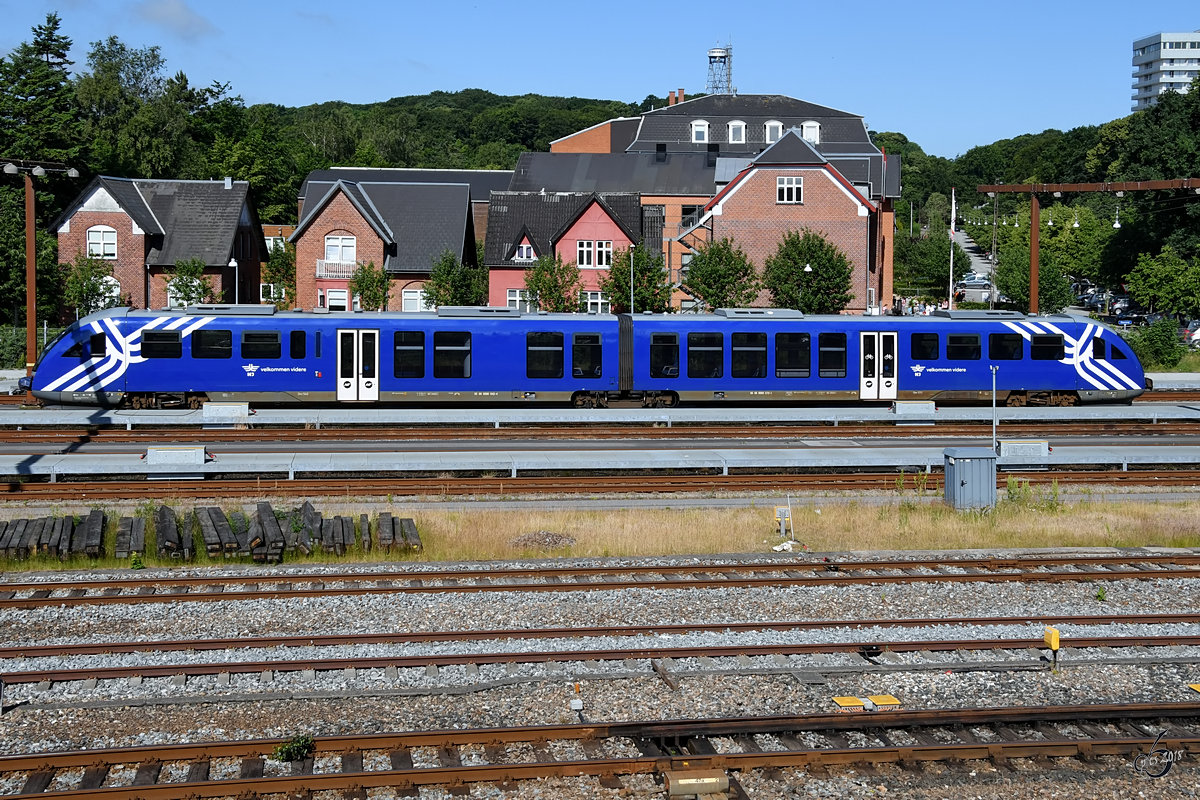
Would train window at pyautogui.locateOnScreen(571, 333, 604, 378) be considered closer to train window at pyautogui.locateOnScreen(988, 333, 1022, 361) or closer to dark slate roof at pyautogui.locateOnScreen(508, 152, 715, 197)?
train window at pyautogui.locateOnScreen(988, 333, 1022, 361)

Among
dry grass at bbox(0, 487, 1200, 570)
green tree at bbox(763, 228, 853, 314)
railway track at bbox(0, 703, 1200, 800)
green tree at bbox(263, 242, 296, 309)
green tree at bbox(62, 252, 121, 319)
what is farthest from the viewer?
green tree at bbox(263, 242, 296, 309)

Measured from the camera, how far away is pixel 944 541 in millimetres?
19469

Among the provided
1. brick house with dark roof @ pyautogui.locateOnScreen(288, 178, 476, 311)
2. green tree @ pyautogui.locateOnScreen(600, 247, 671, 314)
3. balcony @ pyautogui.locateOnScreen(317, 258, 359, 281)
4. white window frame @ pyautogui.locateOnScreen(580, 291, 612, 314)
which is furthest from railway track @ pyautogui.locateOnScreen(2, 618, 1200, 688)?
balcony @ pyautogui.locateOnScreen(317, 258, 359, 281)

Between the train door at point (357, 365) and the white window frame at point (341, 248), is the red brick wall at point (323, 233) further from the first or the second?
the train door at point (357, 365)

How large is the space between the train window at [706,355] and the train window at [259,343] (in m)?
11.3

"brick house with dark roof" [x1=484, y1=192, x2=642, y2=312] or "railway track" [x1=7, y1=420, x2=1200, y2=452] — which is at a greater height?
"brick house with dark roof" [x1=484, y1=192, x2=642, y2=312]

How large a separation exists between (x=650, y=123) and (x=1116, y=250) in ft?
121

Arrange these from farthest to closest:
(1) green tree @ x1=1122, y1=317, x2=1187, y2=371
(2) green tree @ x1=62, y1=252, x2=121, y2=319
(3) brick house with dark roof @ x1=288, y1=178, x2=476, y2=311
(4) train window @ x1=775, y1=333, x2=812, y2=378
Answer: (3) brick house with dark roof @ x1=288, y1=178, x2=476, y2=311
(2) green tree @ x1=62, y1=252, x2=121, y2=319
(1) green tree @ x1=1122, y1=317, x2=1187, y2=371
(4) train window @ x1=775, y1=333, x2=812, y2=378

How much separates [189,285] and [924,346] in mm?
37083

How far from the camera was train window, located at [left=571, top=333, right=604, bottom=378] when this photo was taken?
32625mm

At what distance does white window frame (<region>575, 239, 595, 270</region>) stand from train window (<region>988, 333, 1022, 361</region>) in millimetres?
34465

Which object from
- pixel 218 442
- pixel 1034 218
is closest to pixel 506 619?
pixel 218 442

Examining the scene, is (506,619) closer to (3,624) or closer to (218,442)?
(3,624)

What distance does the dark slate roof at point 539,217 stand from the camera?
218ft
